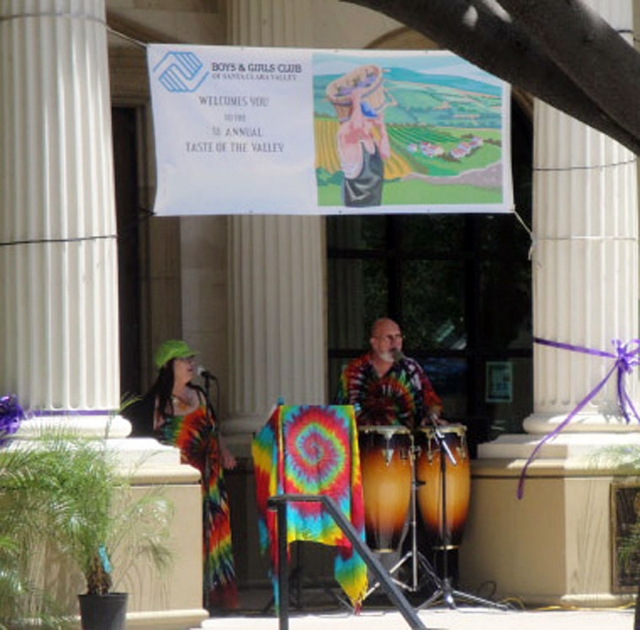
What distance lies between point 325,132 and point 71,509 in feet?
10.5

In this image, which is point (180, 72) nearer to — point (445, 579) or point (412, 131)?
point (412, 131)

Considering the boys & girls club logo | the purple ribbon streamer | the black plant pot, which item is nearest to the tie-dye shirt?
the purple ribbon streamer

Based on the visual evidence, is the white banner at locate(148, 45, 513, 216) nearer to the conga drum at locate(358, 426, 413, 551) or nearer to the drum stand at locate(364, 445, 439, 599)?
the conga drum at locate(358, 426, 413, 551)

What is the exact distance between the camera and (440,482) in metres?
17.2

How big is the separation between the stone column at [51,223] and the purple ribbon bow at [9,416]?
0.09m

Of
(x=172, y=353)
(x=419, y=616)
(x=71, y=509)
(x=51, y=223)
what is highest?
(x=51, y=223)

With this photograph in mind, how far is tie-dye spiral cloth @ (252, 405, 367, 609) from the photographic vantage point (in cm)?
1652

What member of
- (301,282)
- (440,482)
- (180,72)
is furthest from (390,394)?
(180,72)

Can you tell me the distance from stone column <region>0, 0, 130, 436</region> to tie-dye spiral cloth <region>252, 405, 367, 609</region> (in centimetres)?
125

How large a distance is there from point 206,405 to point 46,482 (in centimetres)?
235

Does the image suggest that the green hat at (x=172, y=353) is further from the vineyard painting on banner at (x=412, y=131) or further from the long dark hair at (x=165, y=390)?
the vineyard painting on banner at (x=412, y=131)

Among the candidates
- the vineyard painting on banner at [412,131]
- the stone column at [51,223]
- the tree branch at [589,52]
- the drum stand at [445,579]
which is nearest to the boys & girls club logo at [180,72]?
the stone column at [51,223]

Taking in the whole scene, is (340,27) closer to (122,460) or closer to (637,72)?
(122,460)

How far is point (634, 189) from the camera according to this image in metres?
17.6
